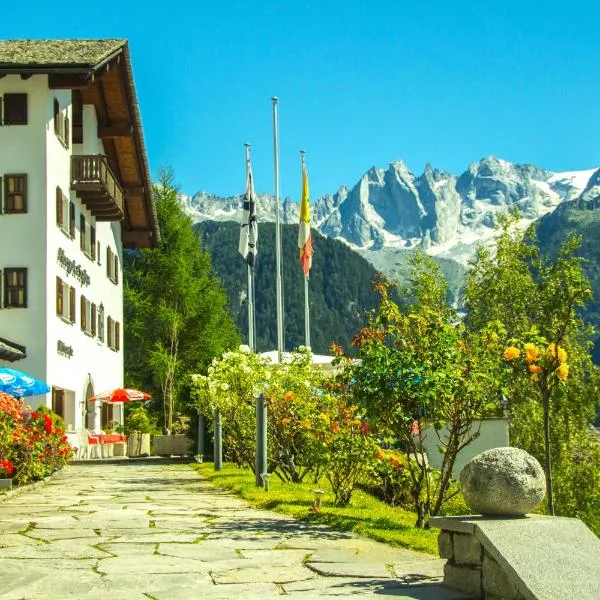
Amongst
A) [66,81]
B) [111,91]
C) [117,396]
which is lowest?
[117,396]

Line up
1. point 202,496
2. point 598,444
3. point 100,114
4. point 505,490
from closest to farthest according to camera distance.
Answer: point 505,490 → point 202,496 → point 598,444 → point 100,114

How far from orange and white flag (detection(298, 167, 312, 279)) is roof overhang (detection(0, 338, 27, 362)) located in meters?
11.5

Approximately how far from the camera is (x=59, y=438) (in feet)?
70.4

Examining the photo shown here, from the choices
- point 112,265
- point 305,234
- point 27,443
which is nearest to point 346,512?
point 27,443

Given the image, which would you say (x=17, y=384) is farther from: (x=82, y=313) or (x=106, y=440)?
(x=106, y=440)

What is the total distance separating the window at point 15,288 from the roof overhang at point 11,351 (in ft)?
3.79

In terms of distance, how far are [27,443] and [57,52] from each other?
15.8 m

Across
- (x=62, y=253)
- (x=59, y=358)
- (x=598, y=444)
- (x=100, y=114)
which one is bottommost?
(x=598, y=444)

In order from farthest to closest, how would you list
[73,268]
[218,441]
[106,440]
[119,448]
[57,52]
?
[119,448] < [106,440] < [73,268] < [57,52] < [218,441]

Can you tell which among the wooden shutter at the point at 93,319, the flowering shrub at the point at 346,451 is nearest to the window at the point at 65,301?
the wooden shutter at the point at 93,319

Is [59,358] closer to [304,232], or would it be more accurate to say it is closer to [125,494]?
[304,232]

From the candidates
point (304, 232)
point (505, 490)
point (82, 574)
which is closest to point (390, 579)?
point (505, 490)

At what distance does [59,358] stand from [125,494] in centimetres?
1450

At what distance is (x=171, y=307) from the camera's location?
4731 cm
